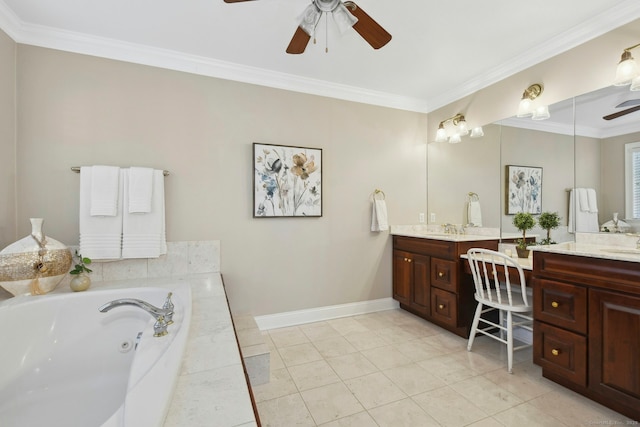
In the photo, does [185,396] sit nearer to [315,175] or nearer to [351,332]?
[351,332]

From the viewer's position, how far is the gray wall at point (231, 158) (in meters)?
2.11

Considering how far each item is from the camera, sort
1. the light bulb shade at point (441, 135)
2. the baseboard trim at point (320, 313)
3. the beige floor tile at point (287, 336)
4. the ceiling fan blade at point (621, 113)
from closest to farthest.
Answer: the ceiling fan blade at point (621, 113)
the beige floor tile at point (287, 336)
the baseboard trim at point (320, 313)
the light bulb shade at point (441, 135)

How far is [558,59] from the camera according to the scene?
7.28ft

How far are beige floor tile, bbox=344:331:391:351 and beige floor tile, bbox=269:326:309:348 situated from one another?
1.35ft

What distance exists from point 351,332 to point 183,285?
1558 millimetres

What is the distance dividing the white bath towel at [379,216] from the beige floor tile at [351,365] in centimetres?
133

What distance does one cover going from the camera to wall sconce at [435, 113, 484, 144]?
293 centimetres

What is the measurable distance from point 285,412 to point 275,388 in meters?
0.24

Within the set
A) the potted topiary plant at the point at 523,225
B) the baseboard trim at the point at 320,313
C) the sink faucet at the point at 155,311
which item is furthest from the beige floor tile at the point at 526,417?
the sink faucet at the point at 155,311

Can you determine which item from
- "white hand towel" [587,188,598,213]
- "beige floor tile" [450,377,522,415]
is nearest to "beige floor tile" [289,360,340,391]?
"beige floor tile" [450,377,522,415]

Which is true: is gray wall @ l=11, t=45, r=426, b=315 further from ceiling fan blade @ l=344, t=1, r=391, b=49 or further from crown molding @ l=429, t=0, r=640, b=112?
ceiling fan blade @ l=344, t=1, r=391, b=49

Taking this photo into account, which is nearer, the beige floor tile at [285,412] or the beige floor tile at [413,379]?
the beige floor tile at [285,412]

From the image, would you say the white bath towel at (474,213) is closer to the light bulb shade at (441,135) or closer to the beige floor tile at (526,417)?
the light bulb shade at (441,135)

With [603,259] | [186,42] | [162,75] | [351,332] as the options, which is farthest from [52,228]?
[603,259]
